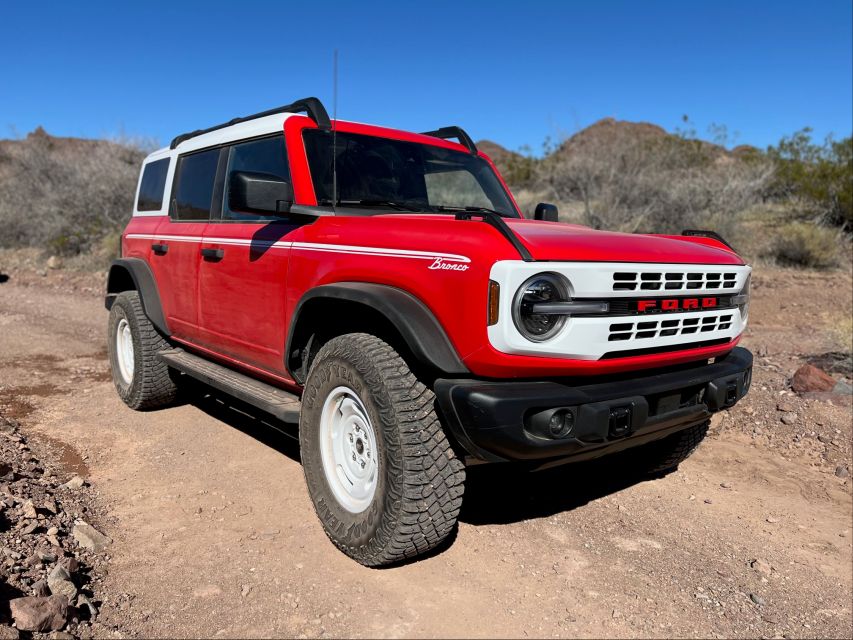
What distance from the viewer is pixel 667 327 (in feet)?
9.34

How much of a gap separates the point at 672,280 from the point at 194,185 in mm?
3338

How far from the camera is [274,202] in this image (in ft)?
10.6


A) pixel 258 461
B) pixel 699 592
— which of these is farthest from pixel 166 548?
pixel 699 592

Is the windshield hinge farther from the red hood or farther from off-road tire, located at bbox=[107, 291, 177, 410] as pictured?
off-road tire, located at bbox=[107, 291, 177, 410]

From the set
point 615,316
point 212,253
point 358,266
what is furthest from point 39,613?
point 615,316

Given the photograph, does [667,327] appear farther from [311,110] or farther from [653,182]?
[653,182]

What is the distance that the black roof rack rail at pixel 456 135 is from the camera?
4625mm

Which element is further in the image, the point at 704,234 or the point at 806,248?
the point at 806,248

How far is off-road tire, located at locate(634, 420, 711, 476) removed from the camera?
3.87m

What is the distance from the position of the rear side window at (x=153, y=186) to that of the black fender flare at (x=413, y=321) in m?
2.97

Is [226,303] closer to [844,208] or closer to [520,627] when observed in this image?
[520,627]

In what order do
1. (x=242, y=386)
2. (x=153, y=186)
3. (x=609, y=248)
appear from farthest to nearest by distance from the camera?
(x=153, y=186), (x=242, y=386), (x=609, y=248)

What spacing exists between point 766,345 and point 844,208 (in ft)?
32.8

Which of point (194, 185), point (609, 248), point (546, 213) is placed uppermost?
point (194, 185)
